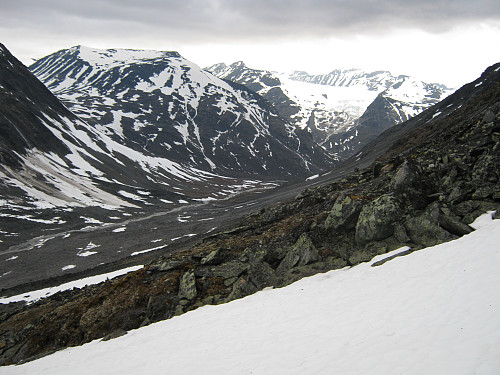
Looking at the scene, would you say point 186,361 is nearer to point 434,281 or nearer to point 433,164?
point 434,281

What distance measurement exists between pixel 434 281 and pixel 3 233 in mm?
90168

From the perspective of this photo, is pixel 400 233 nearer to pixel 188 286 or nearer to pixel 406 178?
pixel 406 178

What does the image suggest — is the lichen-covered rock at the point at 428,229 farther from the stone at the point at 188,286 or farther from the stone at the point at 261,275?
the stone at the point at 188,286

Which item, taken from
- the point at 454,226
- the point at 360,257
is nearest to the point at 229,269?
the point at 360,257

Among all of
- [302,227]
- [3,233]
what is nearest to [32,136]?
[3,233]

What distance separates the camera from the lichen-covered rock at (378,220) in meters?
20.7

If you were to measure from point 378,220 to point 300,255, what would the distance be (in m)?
5.47

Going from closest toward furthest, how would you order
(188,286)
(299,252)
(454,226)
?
(454,226) → (188,286) → (299,252)

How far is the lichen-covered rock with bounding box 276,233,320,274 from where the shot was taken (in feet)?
69.9

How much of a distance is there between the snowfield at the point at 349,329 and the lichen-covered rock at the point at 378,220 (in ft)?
11.6

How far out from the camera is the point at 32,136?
446ft

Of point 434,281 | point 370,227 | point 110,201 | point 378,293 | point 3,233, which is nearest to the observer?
point 434,281

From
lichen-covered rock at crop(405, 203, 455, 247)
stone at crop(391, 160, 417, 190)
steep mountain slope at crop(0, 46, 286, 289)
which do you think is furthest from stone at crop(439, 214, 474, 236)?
steep mountain slope at crop(0, 46, 286, 289)

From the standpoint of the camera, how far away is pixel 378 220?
20984 mm
